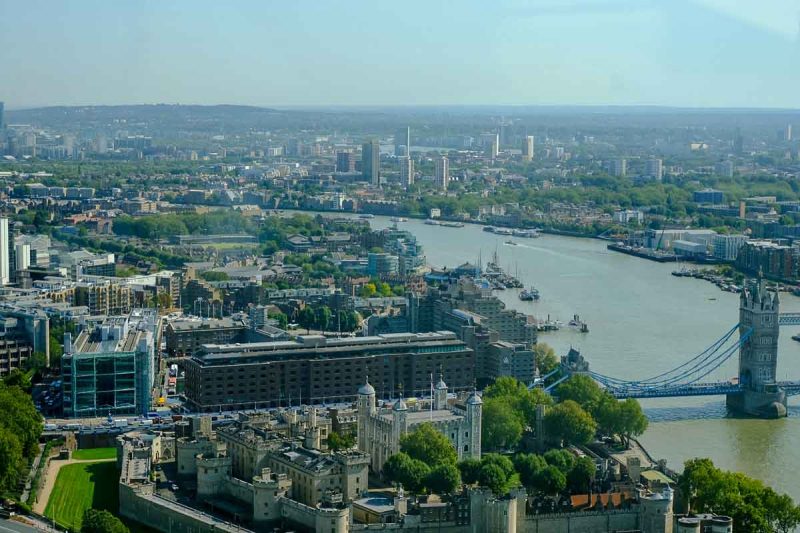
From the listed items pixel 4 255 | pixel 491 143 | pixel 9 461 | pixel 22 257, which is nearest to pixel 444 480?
pixel 9 461

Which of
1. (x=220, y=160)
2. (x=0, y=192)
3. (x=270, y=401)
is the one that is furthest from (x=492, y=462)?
(x=220, y=160)

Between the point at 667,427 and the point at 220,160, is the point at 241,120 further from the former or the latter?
the point at 667,427

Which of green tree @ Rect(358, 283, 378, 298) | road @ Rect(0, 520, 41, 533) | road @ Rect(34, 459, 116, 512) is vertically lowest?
road @ Rect(34, 459, 116, 512)

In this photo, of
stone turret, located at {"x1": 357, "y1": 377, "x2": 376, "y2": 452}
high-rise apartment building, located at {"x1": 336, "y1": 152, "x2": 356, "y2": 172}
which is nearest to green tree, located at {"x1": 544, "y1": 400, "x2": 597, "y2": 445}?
stone turret, located at {"x1": 357, "y1": 377, "x2": 376, "y2": 452}

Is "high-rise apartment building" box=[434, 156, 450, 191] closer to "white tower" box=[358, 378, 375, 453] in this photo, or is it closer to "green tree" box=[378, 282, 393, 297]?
"green tree" box=[378, 282, 393, 297]

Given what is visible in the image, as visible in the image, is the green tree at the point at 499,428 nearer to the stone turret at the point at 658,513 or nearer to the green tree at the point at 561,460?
the green tree at the point at 561,460

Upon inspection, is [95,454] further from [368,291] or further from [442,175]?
[442,175]
